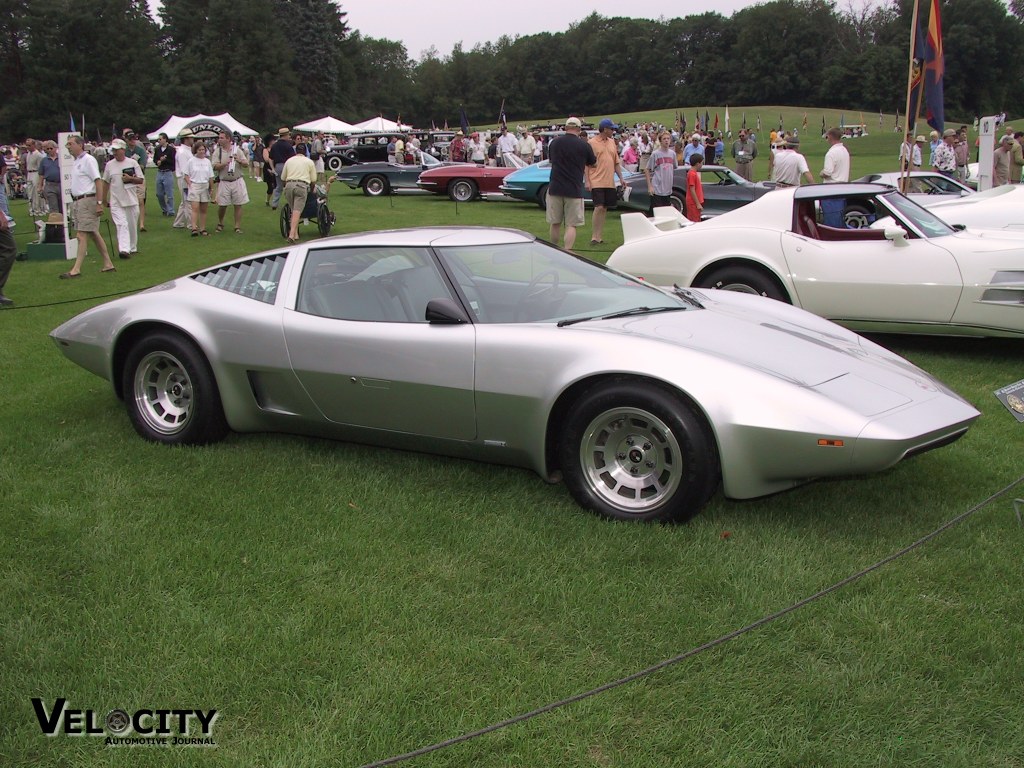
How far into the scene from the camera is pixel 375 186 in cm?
2328

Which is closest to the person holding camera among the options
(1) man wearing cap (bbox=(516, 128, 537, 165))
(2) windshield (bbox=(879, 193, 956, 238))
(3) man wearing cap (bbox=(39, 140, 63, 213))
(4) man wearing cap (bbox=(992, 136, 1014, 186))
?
(3) man wearing cap (bbox=(39, 140, 63, 213))

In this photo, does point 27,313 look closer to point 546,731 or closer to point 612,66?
point 546,731

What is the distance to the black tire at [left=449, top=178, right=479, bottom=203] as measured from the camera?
21266 millimetres

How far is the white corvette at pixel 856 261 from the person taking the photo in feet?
20.4

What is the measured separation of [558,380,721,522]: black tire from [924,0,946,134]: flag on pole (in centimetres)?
924

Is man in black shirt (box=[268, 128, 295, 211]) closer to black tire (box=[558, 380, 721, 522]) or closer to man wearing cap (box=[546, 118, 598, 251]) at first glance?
man wearing cap (box=[546, 118, 598, 251])

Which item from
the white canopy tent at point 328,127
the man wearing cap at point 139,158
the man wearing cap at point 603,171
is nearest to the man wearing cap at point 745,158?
the man wearing cap at point 603,171

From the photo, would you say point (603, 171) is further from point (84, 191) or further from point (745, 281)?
point (84, 191)

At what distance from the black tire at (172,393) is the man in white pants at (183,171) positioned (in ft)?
35.5

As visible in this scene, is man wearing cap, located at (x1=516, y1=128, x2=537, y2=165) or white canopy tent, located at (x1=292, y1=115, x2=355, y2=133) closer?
man wearing cap, located at (x1=516, y1=128, x2=537, y2=165)

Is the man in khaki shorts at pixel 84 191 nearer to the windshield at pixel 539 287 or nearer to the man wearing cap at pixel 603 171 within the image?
the man wearing cap at pixel 603 171

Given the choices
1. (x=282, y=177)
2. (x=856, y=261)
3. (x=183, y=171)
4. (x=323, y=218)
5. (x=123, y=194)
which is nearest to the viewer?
(x=856, y=261)

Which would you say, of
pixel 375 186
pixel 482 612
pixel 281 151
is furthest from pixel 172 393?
pixel 375 186

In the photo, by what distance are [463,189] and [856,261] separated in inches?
618
